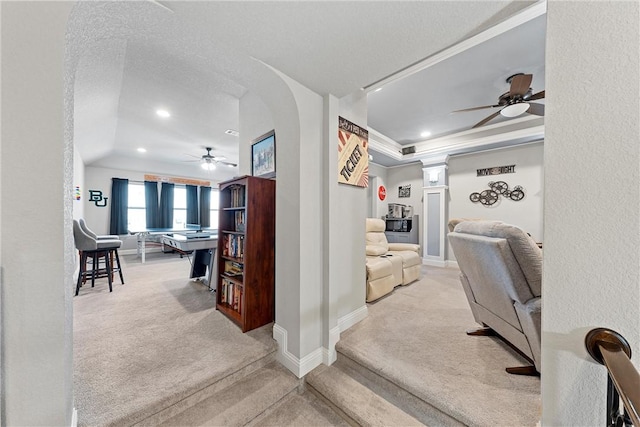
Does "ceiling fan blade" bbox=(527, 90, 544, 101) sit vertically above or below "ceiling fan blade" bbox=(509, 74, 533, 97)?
below

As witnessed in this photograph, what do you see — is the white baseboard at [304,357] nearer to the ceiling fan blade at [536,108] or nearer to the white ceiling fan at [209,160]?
the ceiling fan blade at [536,108]

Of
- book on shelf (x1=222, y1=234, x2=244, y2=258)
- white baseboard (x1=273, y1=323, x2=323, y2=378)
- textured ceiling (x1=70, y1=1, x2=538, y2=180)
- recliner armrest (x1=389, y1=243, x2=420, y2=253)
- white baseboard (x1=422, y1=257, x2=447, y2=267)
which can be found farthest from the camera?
white baseboard (x1=422, y1=257, x2=447, y2=267)

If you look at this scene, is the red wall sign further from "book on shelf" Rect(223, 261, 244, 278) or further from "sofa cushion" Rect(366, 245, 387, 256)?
"book on shelf" Rect(223, 261, 244, 278)

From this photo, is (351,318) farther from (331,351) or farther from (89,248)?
(89,248)

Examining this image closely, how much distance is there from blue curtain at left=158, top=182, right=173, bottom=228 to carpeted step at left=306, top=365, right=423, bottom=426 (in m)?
6.87

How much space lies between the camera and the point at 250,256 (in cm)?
221

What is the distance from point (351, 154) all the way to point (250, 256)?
142 cm

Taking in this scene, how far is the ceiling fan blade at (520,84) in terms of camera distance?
230cm

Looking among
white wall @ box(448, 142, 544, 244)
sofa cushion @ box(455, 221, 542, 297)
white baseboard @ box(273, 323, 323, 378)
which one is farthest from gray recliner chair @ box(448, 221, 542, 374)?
white wall @ box(448, 142, 544, 244)

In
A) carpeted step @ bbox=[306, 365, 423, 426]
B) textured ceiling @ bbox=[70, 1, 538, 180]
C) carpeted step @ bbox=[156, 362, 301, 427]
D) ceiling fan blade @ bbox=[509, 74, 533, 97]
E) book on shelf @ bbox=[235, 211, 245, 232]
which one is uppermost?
ceiling fan blade @ bbox=[509, 74, 533, 97]

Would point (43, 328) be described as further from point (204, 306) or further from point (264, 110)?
point (264, 110)

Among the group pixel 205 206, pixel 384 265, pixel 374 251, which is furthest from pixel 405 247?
pixel 205 206

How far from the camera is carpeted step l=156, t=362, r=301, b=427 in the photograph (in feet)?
4.68

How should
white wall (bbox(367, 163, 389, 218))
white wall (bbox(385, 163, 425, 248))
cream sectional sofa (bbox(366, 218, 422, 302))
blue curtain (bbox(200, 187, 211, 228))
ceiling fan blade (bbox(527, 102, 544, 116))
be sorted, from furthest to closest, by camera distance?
blue curtain (bbox(200, 187, 211, 228))
white wall (bbox(367, 163, 389, 218))
white wall (bbox(385, 163, 425, 248))
cream sectional sofa (bbox(366, 218, 422, 302))
ceiling fan blade (bbox(527, 102, 544, 116))
